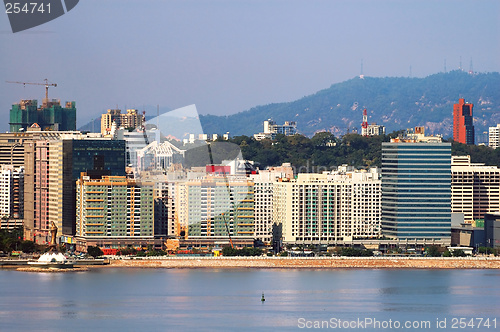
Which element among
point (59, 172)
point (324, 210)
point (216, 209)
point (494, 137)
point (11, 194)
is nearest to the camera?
point (216, 209)

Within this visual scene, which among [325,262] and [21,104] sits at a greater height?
[21,104]

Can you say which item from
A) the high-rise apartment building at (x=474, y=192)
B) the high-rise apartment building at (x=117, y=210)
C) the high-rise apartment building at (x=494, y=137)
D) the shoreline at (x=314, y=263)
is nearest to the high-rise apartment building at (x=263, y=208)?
the shoreline at (x=314, y=263)

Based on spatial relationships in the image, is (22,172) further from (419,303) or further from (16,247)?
(419,303)

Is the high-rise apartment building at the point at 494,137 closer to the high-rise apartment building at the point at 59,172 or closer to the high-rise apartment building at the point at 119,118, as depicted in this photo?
the high-rise apartment building at the point at 119,118

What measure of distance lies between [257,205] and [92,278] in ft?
32.7

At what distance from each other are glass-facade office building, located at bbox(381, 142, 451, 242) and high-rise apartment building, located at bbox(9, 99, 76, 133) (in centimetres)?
2464

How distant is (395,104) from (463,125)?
50622mm

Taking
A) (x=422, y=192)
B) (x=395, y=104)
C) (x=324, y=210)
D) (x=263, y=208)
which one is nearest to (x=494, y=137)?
(x=422, y=192)

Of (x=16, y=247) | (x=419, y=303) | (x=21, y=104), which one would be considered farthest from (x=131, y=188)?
(x=21, y=104)

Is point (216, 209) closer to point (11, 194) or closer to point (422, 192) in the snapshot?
point (422, 192)

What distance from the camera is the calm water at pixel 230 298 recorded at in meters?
30.1

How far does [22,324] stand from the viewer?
96.8 ft

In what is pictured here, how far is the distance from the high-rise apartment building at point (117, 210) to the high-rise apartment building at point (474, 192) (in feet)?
48.8

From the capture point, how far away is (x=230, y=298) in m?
34.1
